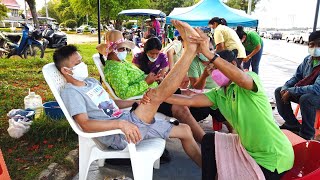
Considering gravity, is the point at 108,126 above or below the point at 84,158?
above

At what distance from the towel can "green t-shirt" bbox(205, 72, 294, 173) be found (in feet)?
0.17

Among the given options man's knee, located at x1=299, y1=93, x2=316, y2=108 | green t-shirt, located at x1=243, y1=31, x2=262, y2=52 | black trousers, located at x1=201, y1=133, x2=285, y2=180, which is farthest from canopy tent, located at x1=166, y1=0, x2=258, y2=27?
black trousers, located at x1=201, y1=133, x2=285, y2=180

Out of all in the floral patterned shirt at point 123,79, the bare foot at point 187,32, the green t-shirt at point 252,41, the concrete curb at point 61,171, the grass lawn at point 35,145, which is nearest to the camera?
the bare foot at point 187,32

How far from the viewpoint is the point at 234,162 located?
1872 millimetres

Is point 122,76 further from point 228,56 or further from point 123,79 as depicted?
point 228,56

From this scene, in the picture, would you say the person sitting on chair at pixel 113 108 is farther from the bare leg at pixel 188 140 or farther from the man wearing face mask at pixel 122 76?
the man wearing face mask at pixel 122 76

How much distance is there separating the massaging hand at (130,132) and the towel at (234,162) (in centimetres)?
55

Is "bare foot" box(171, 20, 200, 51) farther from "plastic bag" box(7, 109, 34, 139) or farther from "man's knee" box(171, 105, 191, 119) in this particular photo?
"plastic bag" box(7, 109, 34, 139)

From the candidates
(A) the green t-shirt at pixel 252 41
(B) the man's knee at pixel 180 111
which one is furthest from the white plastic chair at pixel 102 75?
(A) the green t-shirt at pixel 252 41

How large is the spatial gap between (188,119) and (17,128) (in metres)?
1.88

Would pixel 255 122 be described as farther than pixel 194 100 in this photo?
No

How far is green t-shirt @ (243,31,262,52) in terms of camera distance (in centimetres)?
629

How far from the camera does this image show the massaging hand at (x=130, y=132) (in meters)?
2.06

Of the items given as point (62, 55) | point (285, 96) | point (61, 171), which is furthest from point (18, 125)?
point (285, 96)
